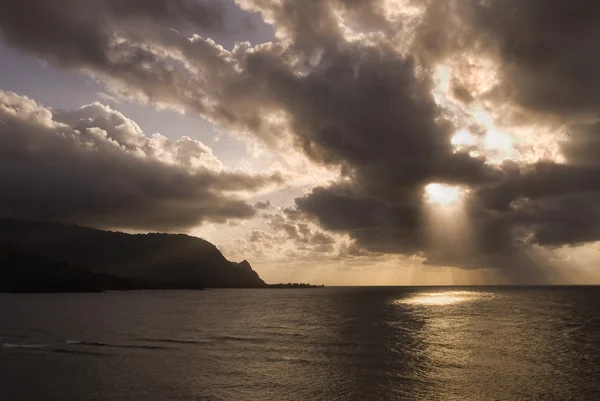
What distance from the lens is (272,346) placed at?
6575cm

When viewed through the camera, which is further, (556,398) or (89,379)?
(89,379)

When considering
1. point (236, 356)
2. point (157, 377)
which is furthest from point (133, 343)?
point (157, 377)

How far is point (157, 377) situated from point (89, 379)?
6868 mm

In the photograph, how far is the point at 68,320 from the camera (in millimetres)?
105062

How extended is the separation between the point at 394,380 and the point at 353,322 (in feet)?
202

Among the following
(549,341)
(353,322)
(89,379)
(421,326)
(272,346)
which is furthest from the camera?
(353,322)

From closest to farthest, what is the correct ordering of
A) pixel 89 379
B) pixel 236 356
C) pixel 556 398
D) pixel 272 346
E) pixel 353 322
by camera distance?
pixel 556 398 < pixel 89 379 < pixel 236 356 < pixel 272 346 < pixel 353 322

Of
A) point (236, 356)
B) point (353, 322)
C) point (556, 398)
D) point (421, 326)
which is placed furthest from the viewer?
point (353, 322)

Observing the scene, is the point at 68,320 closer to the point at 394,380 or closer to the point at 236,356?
the point at 236,356

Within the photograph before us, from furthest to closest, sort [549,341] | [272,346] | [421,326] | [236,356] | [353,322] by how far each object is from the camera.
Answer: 1. [353,322]
2. [421,326]
3. [549,341]
4. [272,346]
5. [236,356]

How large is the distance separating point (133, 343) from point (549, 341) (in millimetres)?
70332

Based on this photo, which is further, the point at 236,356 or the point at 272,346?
the point at 272,346

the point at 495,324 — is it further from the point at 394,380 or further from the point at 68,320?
the point at 68,320

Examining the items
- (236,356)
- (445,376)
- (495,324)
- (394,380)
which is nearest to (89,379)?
(236,356)
